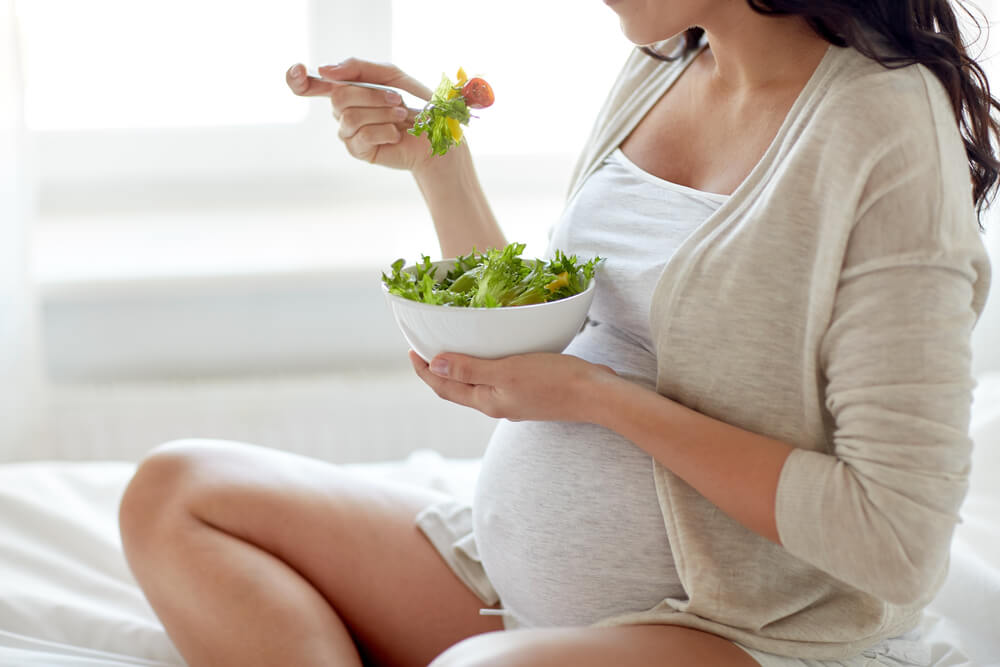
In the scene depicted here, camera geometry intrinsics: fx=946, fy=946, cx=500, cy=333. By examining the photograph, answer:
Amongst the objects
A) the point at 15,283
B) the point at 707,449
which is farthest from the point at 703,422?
the point at 15,283

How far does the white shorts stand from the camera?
100 centimetres

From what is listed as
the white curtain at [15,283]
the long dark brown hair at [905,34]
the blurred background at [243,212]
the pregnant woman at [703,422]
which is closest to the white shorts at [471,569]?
the pregnant woman at [703,422]

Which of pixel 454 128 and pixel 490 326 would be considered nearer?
pixel 490 326

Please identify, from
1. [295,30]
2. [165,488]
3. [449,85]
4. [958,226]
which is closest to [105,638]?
[165,488]

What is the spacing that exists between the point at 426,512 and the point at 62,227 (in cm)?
138

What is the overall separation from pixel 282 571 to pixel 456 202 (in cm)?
53

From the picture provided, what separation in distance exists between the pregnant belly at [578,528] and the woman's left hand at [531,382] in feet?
0.22

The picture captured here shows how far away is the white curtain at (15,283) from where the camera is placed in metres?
1.69

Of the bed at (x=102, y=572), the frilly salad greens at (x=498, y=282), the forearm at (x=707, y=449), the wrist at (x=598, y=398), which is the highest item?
the frilly salad greens at (x=498, y=282)

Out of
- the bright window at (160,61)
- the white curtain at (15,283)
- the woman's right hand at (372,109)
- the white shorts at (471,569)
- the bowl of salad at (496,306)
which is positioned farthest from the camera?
the bright window at (160,61)

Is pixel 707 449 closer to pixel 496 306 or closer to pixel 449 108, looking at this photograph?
pixel 496 306

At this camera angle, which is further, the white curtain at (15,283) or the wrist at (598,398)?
the white curtain at (15,283)

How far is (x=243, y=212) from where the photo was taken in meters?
2.19

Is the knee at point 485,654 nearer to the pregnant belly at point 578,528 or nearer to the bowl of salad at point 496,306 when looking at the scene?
the pregnant belly at point 578,528
